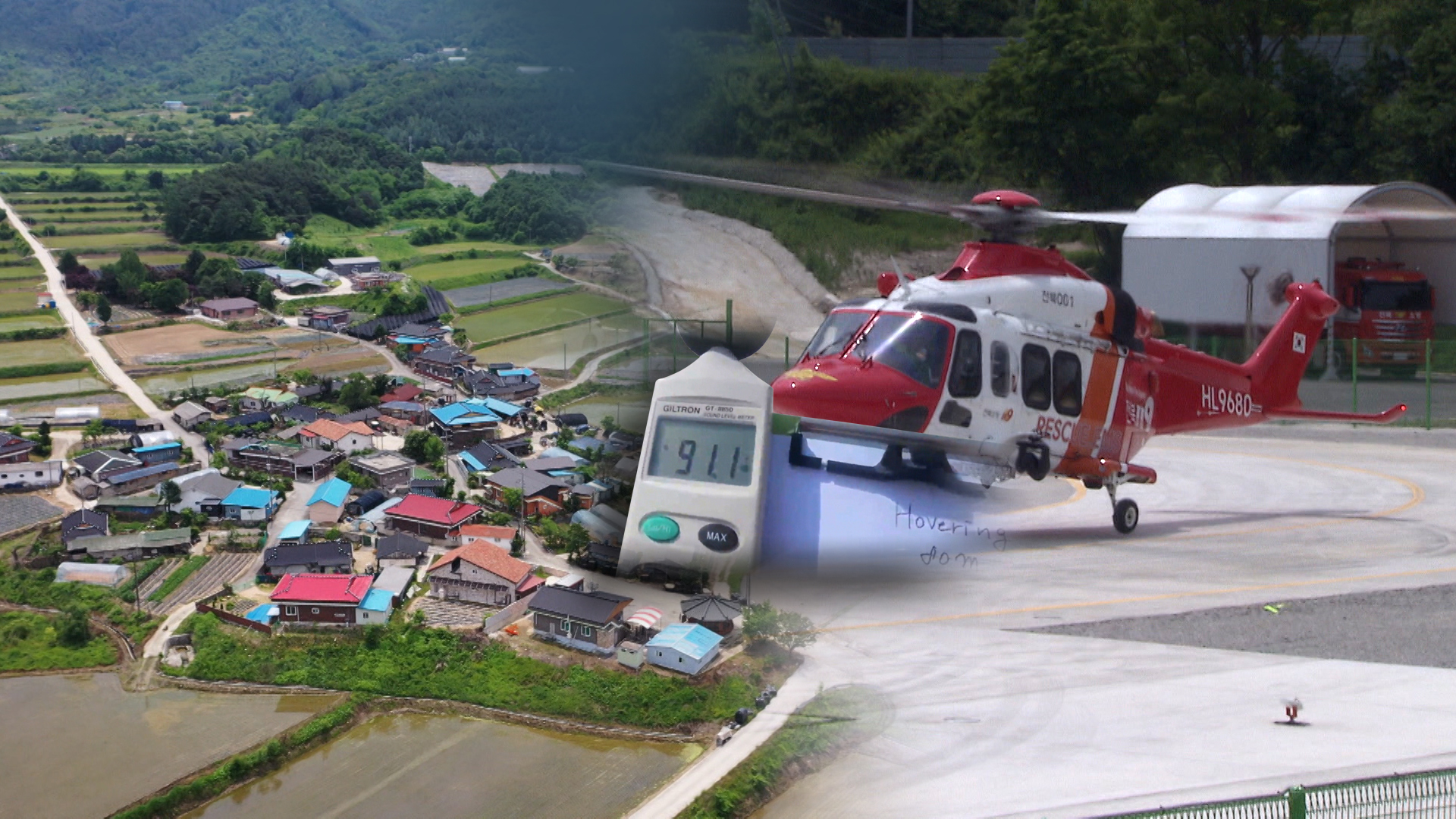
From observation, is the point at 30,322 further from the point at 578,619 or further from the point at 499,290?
the point at 499,290

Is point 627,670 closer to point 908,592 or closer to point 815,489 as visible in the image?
point 908,592

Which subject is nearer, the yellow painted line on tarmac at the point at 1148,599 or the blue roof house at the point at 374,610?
the yellow painted line on tarmac at the point at 1148,599

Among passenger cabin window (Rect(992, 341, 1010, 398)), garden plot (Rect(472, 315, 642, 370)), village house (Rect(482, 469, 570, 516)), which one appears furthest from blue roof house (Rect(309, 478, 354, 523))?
garden plot (Rect(472, 315, 642, 370))

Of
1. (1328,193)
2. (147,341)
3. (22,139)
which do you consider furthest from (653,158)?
(22,139)

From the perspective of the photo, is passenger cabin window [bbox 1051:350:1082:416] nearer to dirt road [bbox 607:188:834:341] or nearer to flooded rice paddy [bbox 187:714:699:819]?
dirt road [bbox 607:188:834:341]

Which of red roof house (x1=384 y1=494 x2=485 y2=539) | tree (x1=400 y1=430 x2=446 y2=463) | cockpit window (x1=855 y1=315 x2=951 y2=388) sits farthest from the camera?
tree (x1=400 y1=430 x2=446 y2=463)

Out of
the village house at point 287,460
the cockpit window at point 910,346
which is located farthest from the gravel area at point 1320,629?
the village house at point 287,460

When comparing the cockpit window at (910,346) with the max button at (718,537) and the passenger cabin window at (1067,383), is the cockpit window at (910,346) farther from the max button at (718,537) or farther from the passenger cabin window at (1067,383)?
the max button at (718,537)
